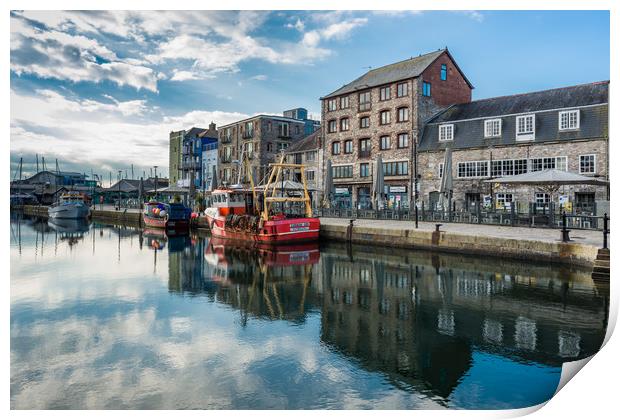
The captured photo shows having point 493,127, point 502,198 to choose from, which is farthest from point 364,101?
point 502,198

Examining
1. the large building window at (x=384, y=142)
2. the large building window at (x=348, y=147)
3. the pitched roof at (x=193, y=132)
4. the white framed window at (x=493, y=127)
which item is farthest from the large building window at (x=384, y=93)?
the pitched roof at (x=193, y=132)

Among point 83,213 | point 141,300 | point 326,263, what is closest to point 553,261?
point 326,263

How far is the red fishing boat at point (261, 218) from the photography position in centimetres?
2352

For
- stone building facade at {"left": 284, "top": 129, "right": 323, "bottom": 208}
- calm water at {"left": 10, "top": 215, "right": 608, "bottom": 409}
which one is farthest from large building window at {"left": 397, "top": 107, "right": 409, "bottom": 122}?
calm water at {"left": 10, "top": 215, "right": 608, "bottom": 409}

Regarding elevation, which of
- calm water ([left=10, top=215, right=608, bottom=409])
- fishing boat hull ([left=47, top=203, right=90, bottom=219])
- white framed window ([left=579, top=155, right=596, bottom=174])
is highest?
white framed window ([left=579, top=155, right=596, bottom=174])

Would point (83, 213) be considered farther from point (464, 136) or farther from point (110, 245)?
point (464, 136)

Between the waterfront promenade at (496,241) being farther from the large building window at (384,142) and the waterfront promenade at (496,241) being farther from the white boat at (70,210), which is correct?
the white boat at (70,210)

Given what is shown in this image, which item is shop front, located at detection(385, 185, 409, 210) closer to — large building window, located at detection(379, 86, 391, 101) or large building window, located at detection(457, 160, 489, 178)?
large building window, located at detection(457, 160, 489, 178)

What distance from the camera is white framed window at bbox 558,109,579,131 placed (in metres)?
28.0

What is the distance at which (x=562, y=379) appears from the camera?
726cm

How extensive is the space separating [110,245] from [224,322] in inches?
788

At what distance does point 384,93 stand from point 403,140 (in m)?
4.78

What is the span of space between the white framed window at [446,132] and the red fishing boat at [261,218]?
13346 mm

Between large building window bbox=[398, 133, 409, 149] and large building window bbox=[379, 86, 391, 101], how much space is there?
12.2 ft
